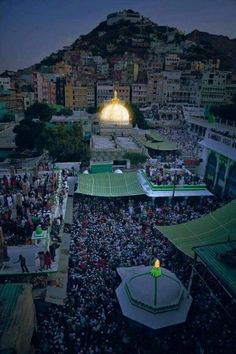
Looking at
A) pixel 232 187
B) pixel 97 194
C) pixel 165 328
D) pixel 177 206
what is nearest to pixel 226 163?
pixel 232 187

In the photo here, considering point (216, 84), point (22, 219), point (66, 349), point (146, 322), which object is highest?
point (216, 84)

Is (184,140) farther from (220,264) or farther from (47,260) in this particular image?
(47,260)

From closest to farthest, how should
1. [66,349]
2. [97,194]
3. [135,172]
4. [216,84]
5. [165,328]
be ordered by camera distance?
[66,349], [165,328], [97,194], [135,172], [216,84]

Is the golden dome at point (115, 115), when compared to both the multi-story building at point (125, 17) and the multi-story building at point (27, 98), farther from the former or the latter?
the multi-story building at point (125, 17)

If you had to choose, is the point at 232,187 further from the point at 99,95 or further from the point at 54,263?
the point at 99,95

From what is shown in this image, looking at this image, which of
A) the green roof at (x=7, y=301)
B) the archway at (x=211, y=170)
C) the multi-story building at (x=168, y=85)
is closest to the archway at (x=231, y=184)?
the archway at (x=211, y=170)

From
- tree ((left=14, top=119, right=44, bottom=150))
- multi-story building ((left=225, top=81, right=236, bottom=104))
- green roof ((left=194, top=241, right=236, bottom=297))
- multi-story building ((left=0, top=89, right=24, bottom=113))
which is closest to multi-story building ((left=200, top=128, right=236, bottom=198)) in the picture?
green roof ((left=194, top=241, right=236, bottom=297))
